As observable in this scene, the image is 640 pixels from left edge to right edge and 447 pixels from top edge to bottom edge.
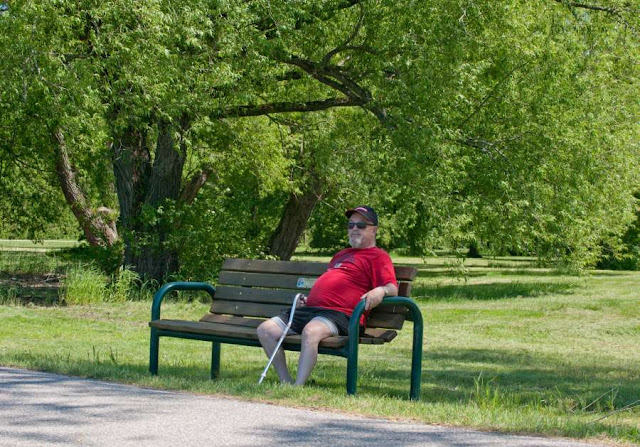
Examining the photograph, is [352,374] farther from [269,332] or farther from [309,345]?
[269,332]

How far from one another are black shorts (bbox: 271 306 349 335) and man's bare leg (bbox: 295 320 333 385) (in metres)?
0.12

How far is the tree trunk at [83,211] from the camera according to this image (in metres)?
22.1

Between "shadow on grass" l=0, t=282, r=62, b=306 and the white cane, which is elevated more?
the white cane

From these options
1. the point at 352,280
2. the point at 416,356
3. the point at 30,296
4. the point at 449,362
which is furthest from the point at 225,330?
the point at 30,296

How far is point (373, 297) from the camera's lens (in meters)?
6.88

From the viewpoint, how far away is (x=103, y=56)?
14.6 m

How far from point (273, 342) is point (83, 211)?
1629cm

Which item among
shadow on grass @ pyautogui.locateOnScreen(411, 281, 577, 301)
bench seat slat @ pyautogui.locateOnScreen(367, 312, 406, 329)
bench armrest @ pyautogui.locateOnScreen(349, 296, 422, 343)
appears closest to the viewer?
bench armrest @ pyautogui.locateOnScreen(349, 296, 422, 343)

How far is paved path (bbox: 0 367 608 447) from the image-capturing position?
15.7 feet

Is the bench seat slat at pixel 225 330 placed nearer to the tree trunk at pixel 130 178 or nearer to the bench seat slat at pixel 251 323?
the bench seat slat at pixel 251 323

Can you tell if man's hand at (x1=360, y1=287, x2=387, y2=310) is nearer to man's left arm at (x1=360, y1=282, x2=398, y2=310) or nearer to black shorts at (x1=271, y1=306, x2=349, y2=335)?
man's left arm at (x1=360, y1=282, x2=398, y2=310)

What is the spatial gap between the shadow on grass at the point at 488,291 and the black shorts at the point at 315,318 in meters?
13.1

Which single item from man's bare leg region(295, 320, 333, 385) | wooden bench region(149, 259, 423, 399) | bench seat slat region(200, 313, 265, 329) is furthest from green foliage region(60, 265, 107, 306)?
man's bare leg region(295, 320, 333, 385)

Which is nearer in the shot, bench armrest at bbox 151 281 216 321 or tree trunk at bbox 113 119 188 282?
bench armrest at bbox 151 281 216 321
